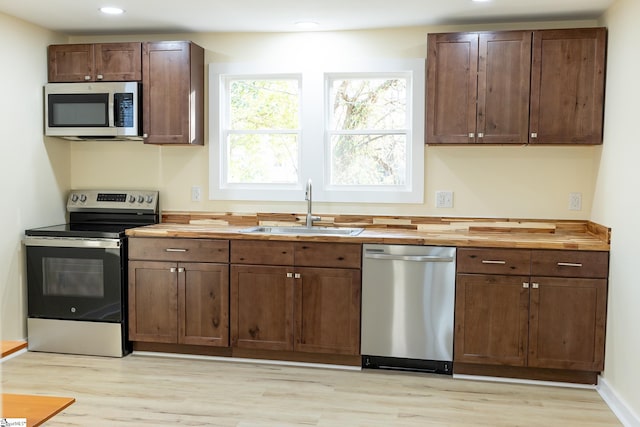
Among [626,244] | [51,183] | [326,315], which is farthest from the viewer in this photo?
[51,183]

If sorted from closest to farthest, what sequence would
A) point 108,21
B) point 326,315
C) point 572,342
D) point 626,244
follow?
1. point 626,244
2. point 572,342
3. point 326,315
4. point 108,21

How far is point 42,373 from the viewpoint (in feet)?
13.1

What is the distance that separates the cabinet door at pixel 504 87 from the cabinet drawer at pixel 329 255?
1.10m

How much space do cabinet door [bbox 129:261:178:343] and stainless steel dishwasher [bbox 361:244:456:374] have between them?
1279 mm

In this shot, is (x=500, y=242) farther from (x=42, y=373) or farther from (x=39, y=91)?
(x=39, y=91)

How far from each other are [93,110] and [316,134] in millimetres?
1577

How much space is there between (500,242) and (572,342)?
721mm

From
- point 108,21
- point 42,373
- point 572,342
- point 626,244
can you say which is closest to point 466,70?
point 626,244

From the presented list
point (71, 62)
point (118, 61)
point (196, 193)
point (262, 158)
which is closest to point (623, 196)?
point (262, 158)

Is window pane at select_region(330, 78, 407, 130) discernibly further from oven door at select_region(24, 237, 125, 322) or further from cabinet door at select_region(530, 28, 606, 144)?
oven door at select_region(24, 237, 125, 322)

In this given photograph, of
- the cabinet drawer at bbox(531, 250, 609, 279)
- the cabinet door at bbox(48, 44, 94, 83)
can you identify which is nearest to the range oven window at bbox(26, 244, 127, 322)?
the cabinet door at bbox(48, 44, 94, 83)

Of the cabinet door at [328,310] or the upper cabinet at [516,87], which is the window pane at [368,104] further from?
the cabinet door at [328,310]

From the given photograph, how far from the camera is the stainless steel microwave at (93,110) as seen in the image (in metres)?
4.48

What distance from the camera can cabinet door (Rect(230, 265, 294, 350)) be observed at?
414 centimetres
